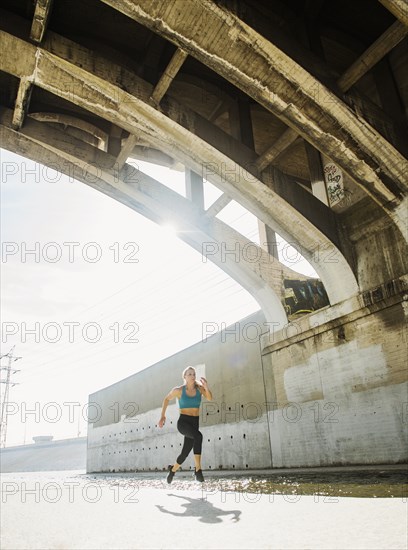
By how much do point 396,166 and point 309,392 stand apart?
4.65m

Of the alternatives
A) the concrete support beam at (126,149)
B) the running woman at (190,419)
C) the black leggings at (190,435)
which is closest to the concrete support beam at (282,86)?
the concrete support beam at (126,149)

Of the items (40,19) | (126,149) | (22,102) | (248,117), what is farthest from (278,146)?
(22,102)

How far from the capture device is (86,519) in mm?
2406

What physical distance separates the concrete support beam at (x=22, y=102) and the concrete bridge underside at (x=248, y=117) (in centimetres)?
3

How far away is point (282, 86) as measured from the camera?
5.82 meters

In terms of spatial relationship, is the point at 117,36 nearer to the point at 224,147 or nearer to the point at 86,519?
the point at 224,147

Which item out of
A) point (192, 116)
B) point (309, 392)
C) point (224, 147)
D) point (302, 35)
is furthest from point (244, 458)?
point (302, 35)

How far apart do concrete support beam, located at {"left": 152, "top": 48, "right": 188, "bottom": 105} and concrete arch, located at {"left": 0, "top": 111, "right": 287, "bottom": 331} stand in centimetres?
240

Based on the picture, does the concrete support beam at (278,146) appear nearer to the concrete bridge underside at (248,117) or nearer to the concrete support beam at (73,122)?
the concrete bridge underside at (248,117)

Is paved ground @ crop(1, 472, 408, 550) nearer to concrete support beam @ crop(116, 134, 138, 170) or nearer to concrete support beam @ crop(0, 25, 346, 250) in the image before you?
concrete support beam @ crop(0, 25, 346, 250)

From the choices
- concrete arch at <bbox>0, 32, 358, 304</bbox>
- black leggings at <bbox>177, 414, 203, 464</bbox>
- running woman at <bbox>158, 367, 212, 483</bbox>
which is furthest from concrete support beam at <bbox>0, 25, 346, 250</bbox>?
black leggings at <bbox>177, 414, 203, 464</bbox>

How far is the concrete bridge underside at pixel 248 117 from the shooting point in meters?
5.61

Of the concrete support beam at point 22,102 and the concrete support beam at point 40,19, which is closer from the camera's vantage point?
the concrete support beam at point 40,19

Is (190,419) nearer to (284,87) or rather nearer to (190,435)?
(190,435)
